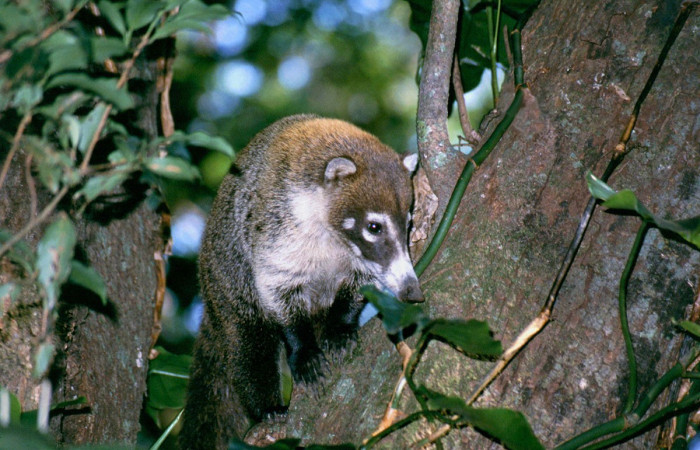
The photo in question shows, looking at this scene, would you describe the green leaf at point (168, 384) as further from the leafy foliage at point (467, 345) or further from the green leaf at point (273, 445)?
the leafy foliage at point (467, 345)

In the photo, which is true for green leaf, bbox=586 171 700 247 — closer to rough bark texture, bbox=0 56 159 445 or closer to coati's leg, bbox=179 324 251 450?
rough bark texture, bbox=0 56 159 445

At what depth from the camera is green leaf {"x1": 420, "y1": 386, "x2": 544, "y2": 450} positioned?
2061mm

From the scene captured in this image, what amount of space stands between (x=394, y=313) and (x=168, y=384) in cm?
323

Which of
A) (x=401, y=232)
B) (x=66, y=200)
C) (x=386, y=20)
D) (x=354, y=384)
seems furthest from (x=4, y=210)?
(x=386, y=20)

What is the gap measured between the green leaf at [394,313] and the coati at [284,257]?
1739mm

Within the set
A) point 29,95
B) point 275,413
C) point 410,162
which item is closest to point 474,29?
point 410,162

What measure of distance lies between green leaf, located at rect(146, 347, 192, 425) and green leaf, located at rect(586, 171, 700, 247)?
10.9ft

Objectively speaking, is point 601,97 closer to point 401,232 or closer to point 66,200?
point 401,232

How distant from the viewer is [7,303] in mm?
3068

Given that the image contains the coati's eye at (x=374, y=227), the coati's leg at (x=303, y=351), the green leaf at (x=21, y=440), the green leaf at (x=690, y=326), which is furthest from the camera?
the coati's eye at (x=374, y=227)

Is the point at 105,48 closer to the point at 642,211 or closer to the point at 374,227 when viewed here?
the point at 642,211

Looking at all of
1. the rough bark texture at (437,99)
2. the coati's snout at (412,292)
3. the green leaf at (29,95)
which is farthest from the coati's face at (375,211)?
the green leaf at (29,95)

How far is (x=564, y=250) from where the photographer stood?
2.74 metres

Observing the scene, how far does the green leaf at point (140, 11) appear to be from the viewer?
192 centimetres
